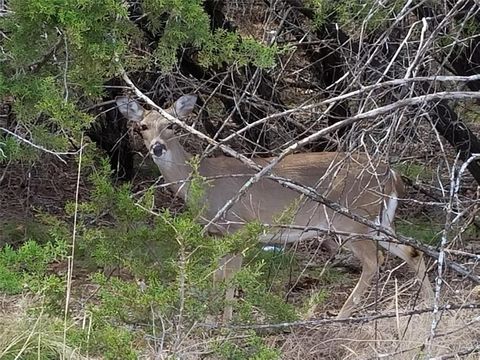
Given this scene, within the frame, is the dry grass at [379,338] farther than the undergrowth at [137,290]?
Yes

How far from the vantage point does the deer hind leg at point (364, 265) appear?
22.6ft

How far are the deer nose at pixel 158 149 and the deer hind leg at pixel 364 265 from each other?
1.52m

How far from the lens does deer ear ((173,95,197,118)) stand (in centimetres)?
742

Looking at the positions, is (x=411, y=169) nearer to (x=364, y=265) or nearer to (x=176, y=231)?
(x=364, y=265)

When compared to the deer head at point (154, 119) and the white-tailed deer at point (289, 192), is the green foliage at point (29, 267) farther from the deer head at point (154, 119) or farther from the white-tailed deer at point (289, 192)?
A: the deer head at point (154, 119)

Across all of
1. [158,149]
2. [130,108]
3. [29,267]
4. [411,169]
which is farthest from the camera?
[411,169]

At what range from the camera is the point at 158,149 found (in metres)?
7.71

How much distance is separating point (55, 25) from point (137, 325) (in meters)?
1.48

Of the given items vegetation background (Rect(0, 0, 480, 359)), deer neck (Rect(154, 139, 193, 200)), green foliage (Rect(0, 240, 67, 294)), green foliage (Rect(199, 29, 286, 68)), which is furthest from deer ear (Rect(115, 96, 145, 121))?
green foliage (Rect(0, 240, 67, 294))

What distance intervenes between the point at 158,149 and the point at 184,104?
440 mm

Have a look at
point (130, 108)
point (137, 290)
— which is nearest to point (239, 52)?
point (137, 290)

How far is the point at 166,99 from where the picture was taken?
26.8 feet

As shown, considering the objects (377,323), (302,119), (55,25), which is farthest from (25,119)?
(302,119)

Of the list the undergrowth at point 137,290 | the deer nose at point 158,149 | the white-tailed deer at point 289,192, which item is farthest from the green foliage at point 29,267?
the deer nose at point 158,149
